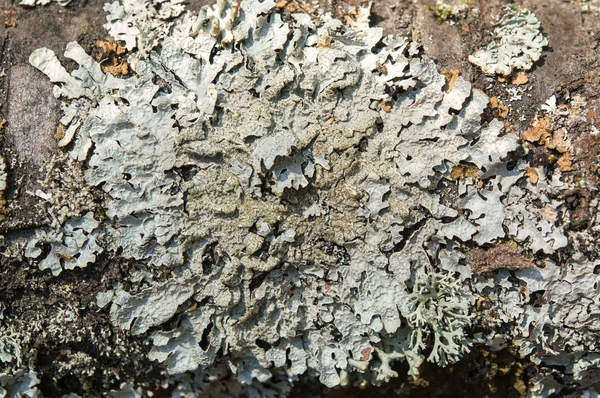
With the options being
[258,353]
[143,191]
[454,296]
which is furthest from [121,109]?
[454,296]

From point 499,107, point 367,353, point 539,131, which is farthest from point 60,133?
point 539,131

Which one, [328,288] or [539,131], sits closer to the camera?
[539,131]

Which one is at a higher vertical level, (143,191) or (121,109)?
(121,109)

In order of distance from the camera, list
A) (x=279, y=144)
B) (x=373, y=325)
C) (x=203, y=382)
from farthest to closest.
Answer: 1. (x=203, y=382)
2. (x=373, y=325)
3. (x=279, y=144)

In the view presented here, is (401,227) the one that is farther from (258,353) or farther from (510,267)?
(258,353)

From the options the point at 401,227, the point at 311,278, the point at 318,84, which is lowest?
the point at 311,278

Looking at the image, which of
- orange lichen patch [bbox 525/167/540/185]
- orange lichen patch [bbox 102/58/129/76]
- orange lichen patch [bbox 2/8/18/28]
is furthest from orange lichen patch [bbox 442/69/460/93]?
orange lichen patch [bbox 2/8/18/28]

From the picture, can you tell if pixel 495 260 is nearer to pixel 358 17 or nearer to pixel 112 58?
pixel 358 17
